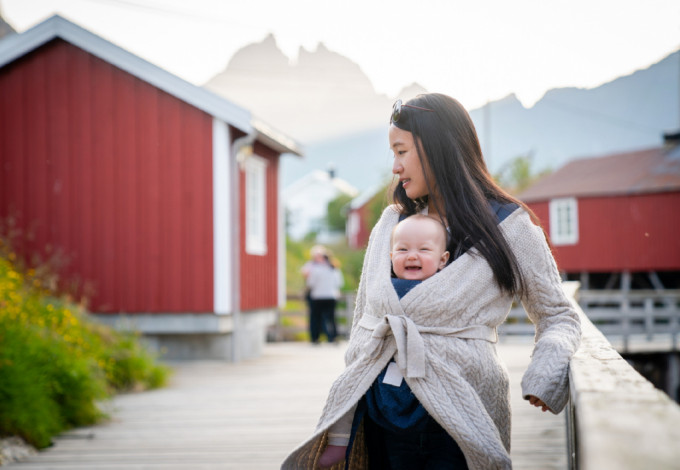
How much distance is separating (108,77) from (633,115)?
176975 mm

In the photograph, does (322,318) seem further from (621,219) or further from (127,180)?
(621,219)

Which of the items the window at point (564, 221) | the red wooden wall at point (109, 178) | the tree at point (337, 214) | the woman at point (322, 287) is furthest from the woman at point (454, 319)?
the tree at point (337, 214)

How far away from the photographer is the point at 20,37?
10.9 meters

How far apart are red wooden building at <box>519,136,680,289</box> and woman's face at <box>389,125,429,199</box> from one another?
24.8m

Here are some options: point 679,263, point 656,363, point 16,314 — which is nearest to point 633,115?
point 679,263

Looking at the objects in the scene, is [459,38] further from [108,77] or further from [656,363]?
[656,363]

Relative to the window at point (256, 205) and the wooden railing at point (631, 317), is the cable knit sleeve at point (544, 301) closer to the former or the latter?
the window at point (256, 205)

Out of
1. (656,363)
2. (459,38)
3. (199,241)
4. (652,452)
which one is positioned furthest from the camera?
(656,363)

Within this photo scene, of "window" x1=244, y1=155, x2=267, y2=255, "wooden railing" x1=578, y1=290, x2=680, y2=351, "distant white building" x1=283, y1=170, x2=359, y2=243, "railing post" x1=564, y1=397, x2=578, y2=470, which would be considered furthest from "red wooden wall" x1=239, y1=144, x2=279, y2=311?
"distant white building" x1=283, y1=170, x2=359, y2=243

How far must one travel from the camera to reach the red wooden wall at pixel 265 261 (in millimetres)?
11586

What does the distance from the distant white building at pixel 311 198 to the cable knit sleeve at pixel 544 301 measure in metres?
68.0

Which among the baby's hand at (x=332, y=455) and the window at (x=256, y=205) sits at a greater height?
the window at (x=256, y=205)

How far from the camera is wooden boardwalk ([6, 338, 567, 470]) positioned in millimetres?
4867

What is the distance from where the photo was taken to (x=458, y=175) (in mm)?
2412
